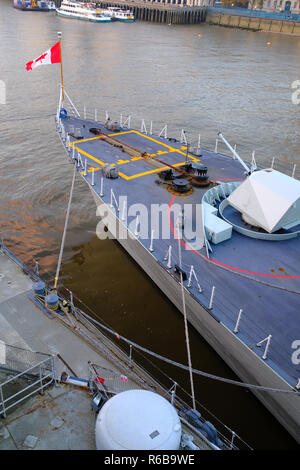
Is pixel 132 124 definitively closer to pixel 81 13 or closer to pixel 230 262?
pixel 230 262

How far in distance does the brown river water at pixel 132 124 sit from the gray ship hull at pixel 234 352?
941 mm

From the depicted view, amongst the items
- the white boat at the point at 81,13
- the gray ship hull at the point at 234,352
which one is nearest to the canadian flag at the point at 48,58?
the gray ship hull at the point at 234,352

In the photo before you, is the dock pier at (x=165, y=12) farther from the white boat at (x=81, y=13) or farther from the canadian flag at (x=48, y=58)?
Answer: the canadian flag at (x=48, y=58)

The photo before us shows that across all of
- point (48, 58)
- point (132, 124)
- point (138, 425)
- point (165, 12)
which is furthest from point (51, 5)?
point (138, 425)

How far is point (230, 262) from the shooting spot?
17750mm

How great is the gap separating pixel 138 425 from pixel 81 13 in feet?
490

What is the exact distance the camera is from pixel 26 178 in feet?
108

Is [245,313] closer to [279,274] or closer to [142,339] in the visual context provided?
[279,274]

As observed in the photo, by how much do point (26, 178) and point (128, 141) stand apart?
33.3 ft

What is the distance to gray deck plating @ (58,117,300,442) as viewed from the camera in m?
14.0

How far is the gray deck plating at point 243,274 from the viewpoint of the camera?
14.0 m

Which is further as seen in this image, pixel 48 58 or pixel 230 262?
pixel 48 58

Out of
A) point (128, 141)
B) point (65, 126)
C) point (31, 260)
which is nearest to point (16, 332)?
point (31, 260)

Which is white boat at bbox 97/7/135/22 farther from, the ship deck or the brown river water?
the ship deck
